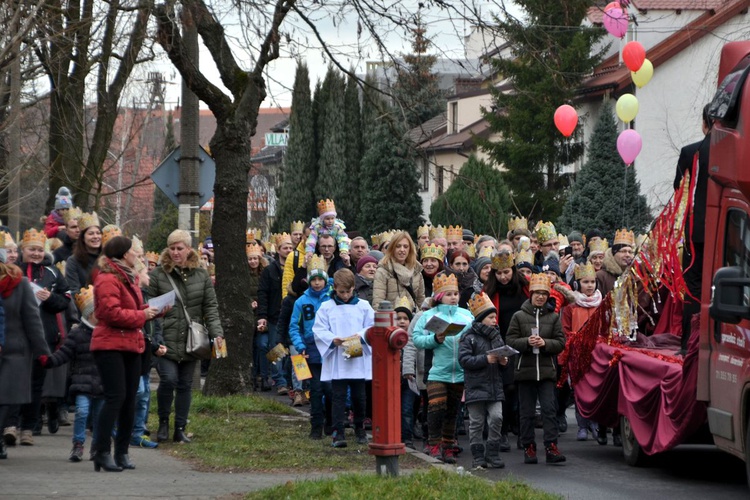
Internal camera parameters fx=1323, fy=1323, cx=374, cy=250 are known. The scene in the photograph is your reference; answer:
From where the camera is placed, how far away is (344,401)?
12.9 meters

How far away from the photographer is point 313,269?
46.0ft

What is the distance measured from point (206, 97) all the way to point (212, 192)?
143 cm

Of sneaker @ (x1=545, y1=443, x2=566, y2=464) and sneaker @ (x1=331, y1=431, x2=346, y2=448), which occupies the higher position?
sneaker @ (x1=331, y1=431, x2=346, y2=448)

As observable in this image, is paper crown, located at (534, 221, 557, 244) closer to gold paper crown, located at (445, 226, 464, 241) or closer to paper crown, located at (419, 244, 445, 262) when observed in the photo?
gold paper crown, located at (445, 226, 464, 241)

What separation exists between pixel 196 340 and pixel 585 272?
14.4 feet

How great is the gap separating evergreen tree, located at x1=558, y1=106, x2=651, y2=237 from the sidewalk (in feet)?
110

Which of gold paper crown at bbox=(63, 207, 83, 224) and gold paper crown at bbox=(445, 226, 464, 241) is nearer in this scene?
gold paper crown at bbox=(63, 207, 83, 224)

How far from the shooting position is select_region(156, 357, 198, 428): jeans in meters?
12.5

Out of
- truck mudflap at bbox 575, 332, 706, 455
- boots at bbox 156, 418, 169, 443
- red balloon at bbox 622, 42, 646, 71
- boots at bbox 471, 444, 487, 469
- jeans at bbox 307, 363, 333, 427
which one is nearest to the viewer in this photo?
truck mudflap at bbox 575, 332, 706, 455

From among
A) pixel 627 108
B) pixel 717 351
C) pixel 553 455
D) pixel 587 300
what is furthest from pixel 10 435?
pixel 627 108

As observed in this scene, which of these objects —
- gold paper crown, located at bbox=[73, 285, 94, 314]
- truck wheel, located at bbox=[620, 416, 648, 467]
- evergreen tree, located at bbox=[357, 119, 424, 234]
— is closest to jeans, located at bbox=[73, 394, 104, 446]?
gold paper crown, located at bbox=[73, 285, 94, 314]

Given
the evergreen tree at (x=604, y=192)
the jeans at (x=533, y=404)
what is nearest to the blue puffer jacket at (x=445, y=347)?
the jeans at (x=533, y=404)

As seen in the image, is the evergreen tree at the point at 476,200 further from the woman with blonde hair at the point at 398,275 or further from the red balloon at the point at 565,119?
the woman with blonde hair at the point at 398,275

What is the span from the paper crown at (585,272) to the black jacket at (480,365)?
248cm
